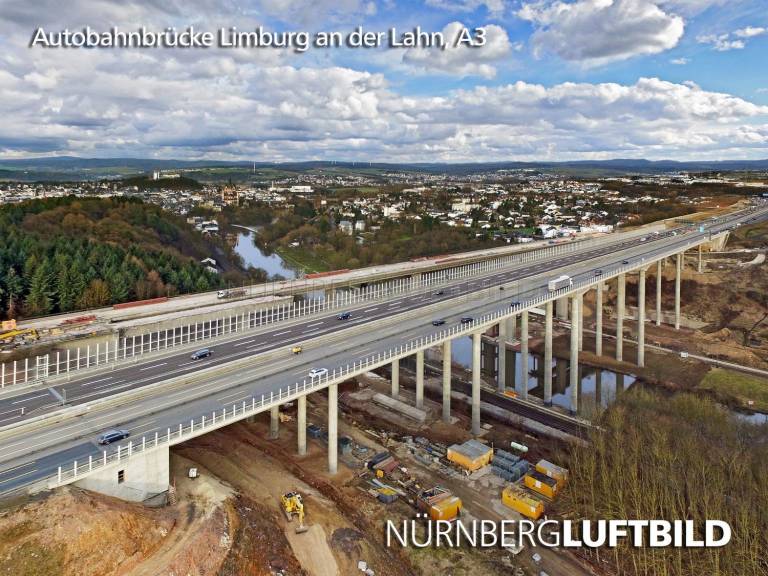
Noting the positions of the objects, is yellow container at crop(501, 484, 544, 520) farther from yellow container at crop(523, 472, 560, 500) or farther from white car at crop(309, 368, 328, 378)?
white car at crop(309, 368, 328, 378)

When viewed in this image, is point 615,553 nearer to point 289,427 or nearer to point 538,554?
point 538,554

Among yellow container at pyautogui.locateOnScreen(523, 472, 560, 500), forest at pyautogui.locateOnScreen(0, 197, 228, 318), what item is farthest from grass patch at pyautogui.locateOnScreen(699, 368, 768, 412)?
forest at pyautogui.locateOnScreen(0, 197, 228, 318)

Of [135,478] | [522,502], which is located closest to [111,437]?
[135,478]

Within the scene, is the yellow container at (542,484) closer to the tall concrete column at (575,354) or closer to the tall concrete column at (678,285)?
the tall concrete column at (575,354)

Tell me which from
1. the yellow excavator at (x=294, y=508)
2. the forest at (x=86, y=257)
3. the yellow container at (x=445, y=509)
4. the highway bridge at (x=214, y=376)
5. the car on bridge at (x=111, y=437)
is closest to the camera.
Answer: the highway bridge at (x=214, y=376)

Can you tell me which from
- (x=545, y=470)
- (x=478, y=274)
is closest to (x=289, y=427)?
(x=545, y=470)

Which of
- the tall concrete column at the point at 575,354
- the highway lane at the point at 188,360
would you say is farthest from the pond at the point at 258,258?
the tall concrete column at the point at 575,354
